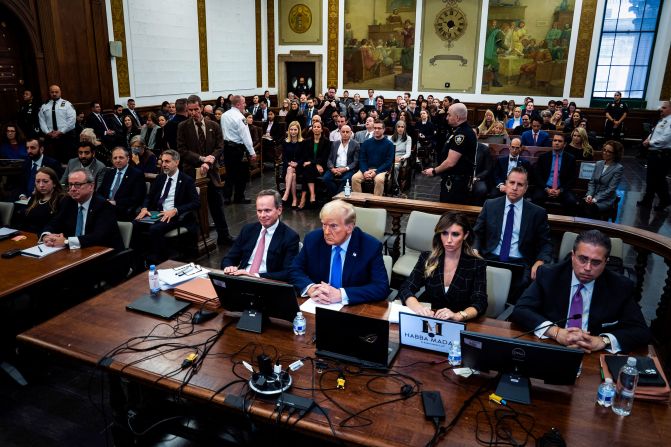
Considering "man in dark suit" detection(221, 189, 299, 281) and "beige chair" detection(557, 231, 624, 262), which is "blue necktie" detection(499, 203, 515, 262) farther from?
"man in dark suit" detection(221, 189, 299, 281)

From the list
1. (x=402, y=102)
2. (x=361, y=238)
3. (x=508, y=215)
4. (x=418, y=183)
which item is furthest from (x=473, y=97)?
(x=361, y=238)

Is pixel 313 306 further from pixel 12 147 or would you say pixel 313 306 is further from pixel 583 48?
pixel 583 48

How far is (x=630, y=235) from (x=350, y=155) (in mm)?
4651

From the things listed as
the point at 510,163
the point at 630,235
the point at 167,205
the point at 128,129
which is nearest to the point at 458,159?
the point at 510,163

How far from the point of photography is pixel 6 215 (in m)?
4.77

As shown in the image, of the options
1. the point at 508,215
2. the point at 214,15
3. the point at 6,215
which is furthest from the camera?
the point at 214,15

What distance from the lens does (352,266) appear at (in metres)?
3.12

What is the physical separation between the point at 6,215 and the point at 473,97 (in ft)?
45.8

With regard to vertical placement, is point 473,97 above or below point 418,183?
above

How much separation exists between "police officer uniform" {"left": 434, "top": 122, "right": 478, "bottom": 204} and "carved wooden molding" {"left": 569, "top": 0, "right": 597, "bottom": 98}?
11.2 metres

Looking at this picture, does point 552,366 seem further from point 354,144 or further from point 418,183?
point 418,183

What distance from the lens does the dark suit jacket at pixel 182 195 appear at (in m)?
5.33

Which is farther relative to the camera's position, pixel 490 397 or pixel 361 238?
pixel 361 238

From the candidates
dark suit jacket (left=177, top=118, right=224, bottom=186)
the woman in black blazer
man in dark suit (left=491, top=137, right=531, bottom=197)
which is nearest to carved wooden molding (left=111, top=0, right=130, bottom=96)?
dark suit jacket (left=177, top=118, right=224, bottom=186)
